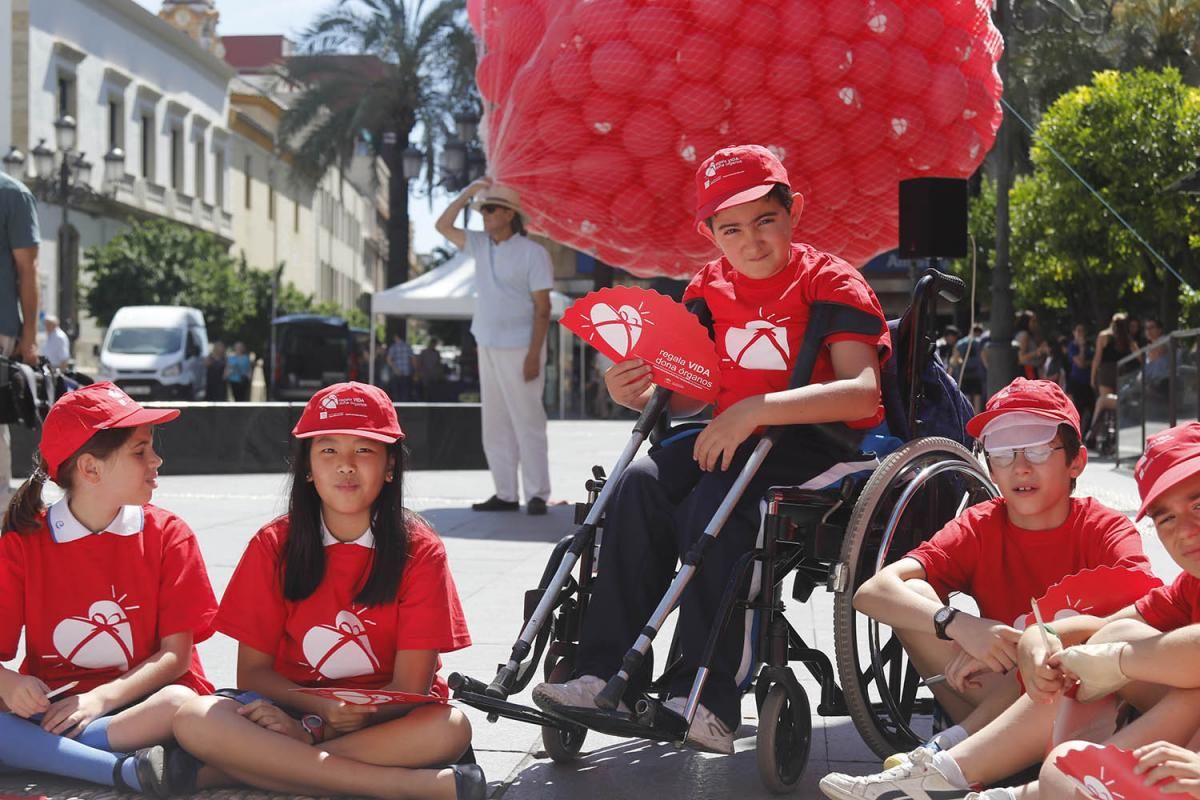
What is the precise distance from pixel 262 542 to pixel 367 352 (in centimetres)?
3984

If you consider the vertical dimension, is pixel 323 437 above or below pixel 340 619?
above

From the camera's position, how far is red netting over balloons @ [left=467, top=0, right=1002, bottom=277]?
7.09 meters

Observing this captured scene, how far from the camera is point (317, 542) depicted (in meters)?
3.62

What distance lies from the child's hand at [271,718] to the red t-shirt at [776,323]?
4.60ft

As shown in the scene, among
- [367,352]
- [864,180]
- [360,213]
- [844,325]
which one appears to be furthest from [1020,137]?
[360,213]

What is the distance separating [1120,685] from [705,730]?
3.19ft

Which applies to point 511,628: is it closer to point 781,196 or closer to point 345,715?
point 345,715

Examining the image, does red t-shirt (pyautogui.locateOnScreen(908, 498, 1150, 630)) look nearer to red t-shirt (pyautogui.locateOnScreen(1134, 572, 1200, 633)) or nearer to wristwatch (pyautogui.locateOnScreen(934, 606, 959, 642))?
wristwatch (pyautogui.locateOnScreen(934, 606, 959, 642))

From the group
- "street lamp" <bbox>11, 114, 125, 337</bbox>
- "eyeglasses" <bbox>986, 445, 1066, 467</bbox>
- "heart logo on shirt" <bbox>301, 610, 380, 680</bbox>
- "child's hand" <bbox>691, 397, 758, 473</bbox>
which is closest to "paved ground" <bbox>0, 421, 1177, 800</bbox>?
"heart logo on shirt" <bbox>301, 610, 380, 680</bbox>

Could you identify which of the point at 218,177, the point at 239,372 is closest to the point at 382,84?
the point at 239,372

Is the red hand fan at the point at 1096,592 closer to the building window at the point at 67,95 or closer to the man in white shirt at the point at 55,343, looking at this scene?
the man in white shirt at the point at 55,343

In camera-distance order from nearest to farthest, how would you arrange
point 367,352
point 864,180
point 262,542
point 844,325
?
point 262,542 < point 844,325 < point 864,180 < point 367,352

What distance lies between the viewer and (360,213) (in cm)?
9962

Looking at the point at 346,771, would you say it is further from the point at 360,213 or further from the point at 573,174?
the point at 360,213
